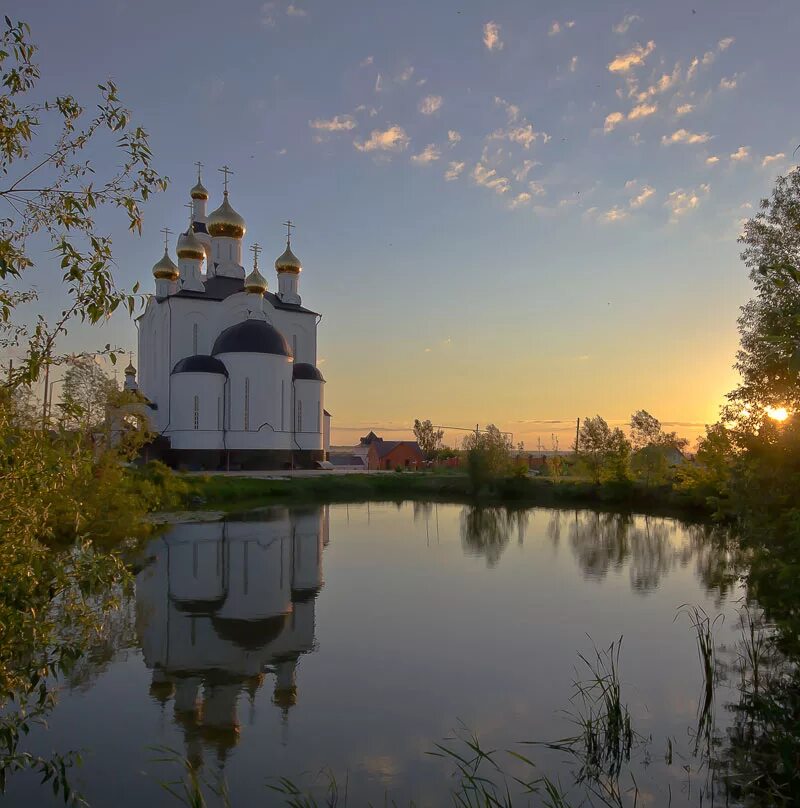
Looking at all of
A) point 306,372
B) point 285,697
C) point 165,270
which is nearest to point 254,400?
point 306,372

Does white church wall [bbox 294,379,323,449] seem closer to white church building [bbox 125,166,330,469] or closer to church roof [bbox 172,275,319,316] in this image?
white church building [bbox 125,166,330,469]

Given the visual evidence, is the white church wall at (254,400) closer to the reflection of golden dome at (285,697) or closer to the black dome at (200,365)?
the black dome at (200,365)

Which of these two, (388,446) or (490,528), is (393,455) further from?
(490,528)

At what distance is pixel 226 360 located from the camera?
1686 inches

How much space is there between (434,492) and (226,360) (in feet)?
48.1

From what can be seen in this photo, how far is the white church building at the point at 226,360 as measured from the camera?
41719mm

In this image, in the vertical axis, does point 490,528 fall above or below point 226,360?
below

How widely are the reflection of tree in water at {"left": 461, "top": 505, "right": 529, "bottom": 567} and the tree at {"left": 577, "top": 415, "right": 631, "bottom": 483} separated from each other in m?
6.39

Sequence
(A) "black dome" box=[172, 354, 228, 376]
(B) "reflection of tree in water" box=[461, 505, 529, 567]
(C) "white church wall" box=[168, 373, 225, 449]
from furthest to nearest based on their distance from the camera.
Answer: (A) "black dome" box=[172, 354, 228, 376]
(C) "white church wall" box=[168, 373, 225, 449]
(B) "reflection of tree in water" box=[461, 505, 529, 567]

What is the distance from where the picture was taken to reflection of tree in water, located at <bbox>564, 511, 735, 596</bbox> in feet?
52.6

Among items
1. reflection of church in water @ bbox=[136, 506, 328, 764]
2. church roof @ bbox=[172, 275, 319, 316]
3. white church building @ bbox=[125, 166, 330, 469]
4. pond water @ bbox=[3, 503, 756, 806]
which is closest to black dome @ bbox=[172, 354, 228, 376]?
white church building @ bbox=[125, 166, 330, 469]

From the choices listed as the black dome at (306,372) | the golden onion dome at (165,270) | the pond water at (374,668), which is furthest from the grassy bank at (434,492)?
the golden onion dome at (165,270)

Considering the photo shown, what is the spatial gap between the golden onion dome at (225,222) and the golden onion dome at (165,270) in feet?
11.3

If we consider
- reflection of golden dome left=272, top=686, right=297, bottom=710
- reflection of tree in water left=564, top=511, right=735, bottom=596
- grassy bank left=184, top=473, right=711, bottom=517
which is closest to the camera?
reflection of golden dome left=272, top=686, right=297, bottom=710
